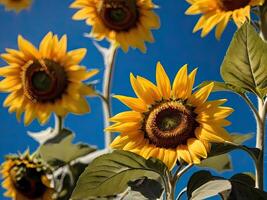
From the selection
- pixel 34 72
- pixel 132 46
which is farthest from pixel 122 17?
pixel 34 72

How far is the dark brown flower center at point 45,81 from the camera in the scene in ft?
8.50

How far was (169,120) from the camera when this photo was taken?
1.48 m

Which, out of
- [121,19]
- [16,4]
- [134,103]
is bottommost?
[134,103]

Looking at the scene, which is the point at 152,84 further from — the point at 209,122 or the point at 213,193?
the point at 213,193

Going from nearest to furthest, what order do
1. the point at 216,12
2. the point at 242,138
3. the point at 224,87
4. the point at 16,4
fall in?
1. the point at 224,87
2. the point at 242,138
3. the point at 216,12
4. the point at 16,4

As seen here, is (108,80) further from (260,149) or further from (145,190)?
(260,149)

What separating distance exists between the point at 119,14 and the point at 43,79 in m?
0.50

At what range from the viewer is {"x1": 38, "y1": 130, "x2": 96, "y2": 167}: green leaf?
2.17 metres

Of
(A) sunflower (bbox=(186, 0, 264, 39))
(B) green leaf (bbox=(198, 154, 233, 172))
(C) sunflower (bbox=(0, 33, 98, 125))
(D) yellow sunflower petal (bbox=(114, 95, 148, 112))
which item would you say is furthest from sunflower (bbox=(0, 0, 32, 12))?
(D) yellow sunflower petal (bbox=(114, 95, 148, 112))

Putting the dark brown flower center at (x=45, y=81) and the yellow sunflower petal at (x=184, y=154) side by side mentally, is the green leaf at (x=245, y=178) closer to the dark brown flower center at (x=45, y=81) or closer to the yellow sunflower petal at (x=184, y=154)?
the yellow sunflower petal at (x=184, y=154)

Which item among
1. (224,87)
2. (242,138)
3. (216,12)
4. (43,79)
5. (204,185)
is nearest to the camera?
(204,185)

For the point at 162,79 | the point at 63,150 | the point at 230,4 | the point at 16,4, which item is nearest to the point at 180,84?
the point at 162,79

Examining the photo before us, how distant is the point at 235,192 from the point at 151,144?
251 millimetres

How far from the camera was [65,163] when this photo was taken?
228 centimetres
